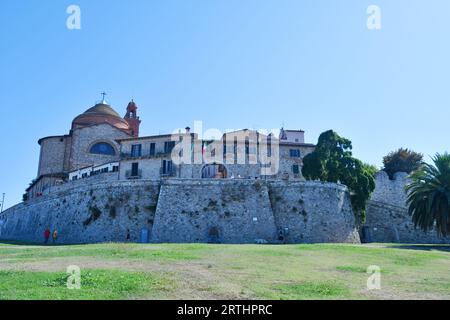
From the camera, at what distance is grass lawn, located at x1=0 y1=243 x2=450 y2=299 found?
1382 centimetres

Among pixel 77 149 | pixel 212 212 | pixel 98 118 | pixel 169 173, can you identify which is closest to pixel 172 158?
pixel 169 173

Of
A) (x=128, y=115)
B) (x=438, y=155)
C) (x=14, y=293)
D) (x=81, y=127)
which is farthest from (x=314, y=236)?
(x=128, y=115)

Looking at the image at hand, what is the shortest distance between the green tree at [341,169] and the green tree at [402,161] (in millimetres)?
22160

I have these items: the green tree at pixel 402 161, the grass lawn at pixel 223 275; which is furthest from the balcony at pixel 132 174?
the green tree at pixel 402 161

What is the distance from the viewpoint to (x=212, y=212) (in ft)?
139

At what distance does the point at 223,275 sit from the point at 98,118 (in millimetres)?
58122

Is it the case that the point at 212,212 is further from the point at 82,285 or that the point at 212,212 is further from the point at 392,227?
the point at 82,285

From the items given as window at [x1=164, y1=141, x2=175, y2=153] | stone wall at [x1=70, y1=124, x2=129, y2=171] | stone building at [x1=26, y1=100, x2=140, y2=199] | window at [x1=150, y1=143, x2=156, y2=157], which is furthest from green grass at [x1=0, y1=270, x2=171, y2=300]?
stone wall at [x1=70, y1=124, x2=129, y2=171]

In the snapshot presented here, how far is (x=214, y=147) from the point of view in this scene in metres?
56.7

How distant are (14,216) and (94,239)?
83.0 feet

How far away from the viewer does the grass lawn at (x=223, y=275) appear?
13.8m

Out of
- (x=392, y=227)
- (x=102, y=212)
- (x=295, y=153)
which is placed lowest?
(x=392, y=227)

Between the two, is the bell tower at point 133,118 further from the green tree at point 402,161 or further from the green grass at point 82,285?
the green grass at point 82,285
